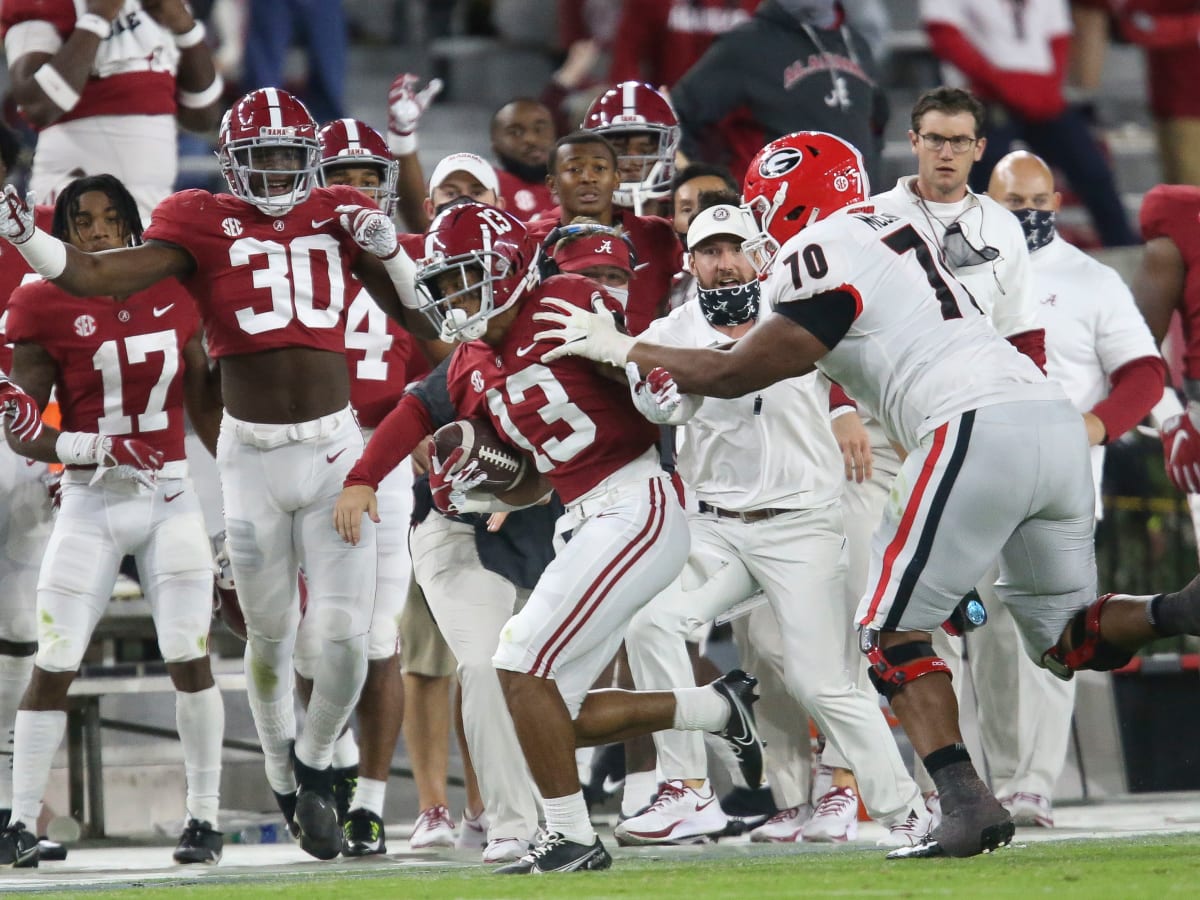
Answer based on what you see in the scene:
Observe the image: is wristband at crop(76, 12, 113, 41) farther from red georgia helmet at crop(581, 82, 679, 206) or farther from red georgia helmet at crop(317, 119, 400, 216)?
red georgia helmet at crop(581, 82, 679, 206)

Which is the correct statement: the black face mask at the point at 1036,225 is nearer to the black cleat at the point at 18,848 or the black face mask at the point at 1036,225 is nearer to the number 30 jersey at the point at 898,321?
the number 30 jersey at the point at 898,321

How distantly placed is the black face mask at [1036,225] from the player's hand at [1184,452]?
75cm

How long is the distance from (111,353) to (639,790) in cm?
207

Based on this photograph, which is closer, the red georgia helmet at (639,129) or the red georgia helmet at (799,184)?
the red georgia helmet at (799,184)

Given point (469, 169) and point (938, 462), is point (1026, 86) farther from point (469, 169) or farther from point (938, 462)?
point (938, 462)

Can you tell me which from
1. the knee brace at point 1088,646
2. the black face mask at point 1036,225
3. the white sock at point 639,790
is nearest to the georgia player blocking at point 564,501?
the white sock at point 639,790

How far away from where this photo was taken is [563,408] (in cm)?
517

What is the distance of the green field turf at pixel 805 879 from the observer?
4.09 metres

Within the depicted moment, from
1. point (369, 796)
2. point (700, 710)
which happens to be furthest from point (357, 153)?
point (700, 710)

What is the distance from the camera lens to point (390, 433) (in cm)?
552

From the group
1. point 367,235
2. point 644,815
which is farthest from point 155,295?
point 644,815

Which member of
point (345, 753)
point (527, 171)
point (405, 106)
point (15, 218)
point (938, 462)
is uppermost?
point (405, 106)

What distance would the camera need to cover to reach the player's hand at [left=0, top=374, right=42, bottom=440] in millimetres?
5902

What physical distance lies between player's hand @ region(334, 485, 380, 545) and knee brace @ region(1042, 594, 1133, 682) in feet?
6.08
